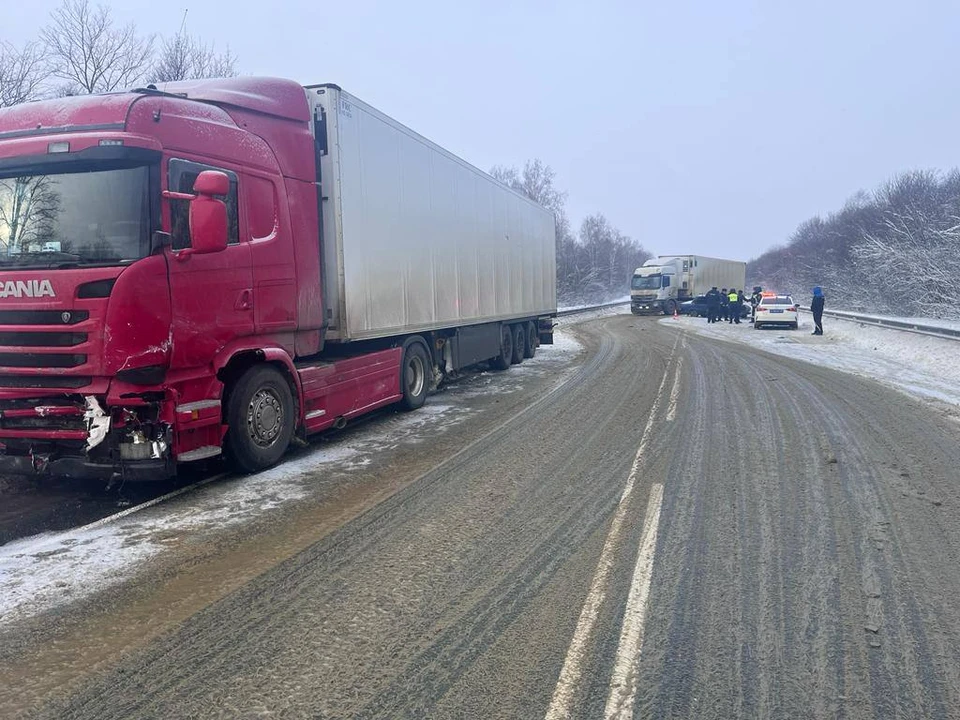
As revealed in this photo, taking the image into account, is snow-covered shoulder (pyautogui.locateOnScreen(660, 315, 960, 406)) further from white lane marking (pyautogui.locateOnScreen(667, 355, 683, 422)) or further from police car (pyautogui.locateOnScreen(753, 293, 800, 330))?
white lane marking (pyautogui.locateOnScreen(667, 355, 683, 422))

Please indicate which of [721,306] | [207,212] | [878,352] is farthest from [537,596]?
[721,306]

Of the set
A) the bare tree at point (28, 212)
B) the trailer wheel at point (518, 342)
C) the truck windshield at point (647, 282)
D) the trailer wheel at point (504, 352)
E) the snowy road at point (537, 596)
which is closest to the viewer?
the snowy road at point (537, 596)

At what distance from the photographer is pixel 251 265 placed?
21.7ft

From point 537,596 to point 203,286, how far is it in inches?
158

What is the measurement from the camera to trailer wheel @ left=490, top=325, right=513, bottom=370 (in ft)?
50.5

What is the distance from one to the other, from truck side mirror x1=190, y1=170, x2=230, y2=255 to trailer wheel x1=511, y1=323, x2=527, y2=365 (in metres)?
11.1

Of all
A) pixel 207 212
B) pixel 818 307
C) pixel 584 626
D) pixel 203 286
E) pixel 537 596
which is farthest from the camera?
pixel 818 307

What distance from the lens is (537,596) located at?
12.9 ft

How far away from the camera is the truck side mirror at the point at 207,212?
5.61m

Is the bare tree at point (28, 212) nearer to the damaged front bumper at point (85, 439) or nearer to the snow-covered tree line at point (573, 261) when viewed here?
the damaged front bumper at point (85, 439)

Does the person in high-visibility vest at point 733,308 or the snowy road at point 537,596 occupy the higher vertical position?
the person in high-visibility vest at point 733,308

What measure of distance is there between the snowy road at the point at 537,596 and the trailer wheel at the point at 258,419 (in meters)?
0.27

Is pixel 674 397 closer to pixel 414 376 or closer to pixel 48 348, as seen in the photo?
pixel 414 376

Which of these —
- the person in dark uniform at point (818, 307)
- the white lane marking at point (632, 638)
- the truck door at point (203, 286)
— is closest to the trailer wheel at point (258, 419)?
the truck door at point (203, 286)
